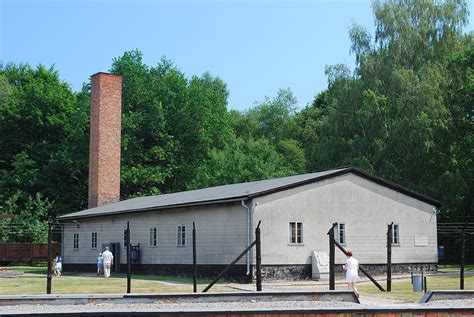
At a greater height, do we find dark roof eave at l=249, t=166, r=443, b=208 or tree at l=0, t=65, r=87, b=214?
tree at l=0, t=65, r=87, b=214

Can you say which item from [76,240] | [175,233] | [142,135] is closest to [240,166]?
[142,135]

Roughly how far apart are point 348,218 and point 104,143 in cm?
2122

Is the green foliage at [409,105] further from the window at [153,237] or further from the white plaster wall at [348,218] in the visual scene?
the window at [153,237]

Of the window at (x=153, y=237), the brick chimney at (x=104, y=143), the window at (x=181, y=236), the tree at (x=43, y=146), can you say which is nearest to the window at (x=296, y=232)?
the window at (x=181, y=236)

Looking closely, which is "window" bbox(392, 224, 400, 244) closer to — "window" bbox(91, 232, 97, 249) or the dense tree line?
the dense tree line

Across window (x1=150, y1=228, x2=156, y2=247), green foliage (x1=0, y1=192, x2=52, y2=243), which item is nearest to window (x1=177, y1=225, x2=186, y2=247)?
window (x1=150, y1=228, x2=156, y2=247)

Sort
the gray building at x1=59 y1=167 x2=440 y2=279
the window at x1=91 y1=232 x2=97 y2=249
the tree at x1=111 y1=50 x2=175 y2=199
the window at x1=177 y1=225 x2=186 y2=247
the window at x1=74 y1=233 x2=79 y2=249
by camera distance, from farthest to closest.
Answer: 1. the tree at x1=111 y1=50 x2=175 y2=199
2. the window at x1=74 y1=233 x2=79 y2=249
3. the window at x1=91 y1=232 x2=97 y2=249
4. the window at x1=177 y1=225 x2=186 y2=247
5. the gray building at x1=59 y1=167 x2=440 y2=279

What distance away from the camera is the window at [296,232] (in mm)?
29578

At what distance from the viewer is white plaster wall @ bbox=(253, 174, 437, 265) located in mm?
29031

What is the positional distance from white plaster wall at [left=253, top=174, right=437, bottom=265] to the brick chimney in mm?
19943

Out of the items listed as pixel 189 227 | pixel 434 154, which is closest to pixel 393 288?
pixel 189 227

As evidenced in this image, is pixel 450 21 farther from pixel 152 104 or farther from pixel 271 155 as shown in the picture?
pixel 152 104

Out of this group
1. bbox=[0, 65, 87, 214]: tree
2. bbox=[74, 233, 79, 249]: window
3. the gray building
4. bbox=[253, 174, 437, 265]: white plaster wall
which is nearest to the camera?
the gray building

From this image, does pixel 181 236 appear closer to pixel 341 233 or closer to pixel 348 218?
pixel 341 233
